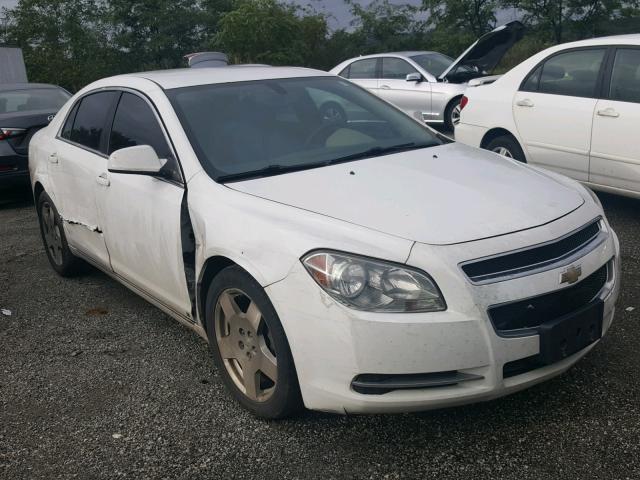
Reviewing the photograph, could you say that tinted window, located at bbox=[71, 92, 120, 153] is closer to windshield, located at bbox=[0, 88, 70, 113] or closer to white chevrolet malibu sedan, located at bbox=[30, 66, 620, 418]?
white chevrolet malibu sedan, located at bbox=[30, 66, 620, 418]

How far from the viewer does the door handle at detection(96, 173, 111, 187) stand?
13.3ft

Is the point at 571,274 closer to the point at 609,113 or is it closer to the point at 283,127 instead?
the point at 283,127

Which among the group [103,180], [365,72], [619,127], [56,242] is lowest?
[56,242]

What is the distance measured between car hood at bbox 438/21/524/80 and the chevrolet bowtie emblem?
6.86m

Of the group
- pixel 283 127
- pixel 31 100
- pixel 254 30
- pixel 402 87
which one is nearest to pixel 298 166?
pixel 283 127

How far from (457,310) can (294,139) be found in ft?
5.03

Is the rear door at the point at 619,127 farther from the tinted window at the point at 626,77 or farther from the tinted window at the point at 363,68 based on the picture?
the tinted window at the point at 363,68

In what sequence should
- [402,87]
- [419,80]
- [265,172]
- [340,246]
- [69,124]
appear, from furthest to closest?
[402,87] → [419,80] → [69,124] → [265,172] → [340,246]

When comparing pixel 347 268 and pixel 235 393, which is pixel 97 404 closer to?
pixel 235 393

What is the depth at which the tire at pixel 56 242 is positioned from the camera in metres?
5.07

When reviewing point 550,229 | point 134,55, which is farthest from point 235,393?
point 134,55

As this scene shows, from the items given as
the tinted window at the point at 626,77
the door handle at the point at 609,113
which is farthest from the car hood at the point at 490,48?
the door handle at the point at 609,113

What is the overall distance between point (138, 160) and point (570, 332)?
83.9 inches

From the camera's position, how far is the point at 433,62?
486 inches
